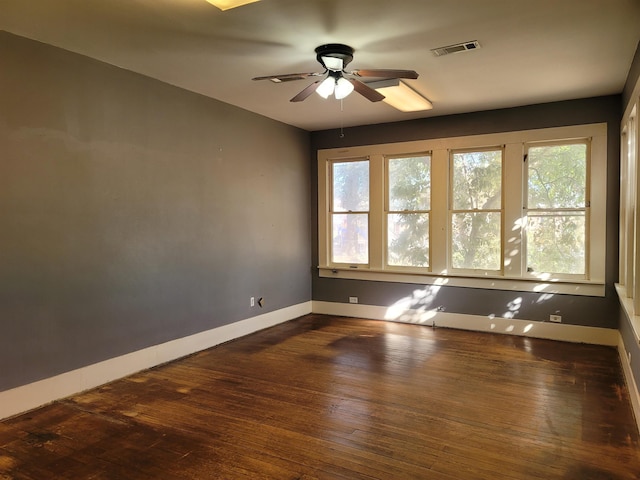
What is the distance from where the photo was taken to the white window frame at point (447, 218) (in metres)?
4.82

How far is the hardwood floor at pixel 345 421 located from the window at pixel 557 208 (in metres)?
1.09

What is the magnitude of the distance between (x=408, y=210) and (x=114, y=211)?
3721 mm

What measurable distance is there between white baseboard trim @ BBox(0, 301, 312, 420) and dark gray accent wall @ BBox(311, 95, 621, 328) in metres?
1.71

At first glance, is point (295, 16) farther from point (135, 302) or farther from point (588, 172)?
point (588, 172)

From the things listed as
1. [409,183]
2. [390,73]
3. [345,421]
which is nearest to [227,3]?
[390,73]

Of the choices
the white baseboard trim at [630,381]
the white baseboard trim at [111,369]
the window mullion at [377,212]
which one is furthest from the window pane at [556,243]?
the white baseboard trim at [111,369]

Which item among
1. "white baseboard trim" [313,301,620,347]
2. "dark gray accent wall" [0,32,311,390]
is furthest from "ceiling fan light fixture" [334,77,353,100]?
"white baseboard trim" [313,301,620,347]

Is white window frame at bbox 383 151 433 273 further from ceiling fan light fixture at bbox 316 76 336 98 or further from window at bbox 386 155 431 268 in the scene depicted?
ceiling fan light fixture at bbox 316 76 336 98

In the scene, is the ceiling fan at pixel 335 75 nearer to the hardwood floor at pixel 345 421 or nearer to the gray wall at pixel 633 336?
the gray wall at pixel 633 336

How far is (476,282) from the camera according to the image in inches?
216

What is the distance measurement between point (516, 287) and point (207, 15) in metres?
4.43

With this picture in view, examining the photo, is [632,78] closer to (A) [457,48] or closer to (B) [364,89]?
(A) [457,48]

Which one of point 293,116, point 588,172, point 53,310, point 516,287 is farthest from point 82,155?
point 588,172

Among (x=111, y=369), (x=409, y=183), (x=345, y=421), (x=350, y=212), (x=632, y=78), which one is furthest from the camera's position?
(x=350, y=212)
